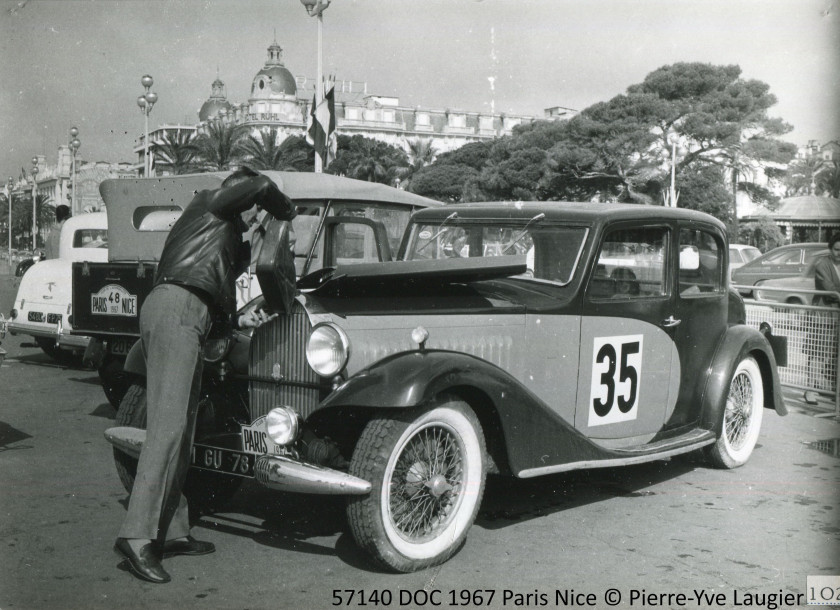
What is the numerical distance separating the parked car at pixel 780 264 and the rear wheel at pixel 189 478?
635 inches

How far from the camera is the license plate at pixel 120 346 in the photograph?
6789 millimetres

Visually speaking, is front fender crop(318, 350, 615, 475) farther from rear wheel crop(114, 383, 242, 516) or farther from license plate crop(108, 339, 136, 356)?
license plate crop(108, 339, 136, 356)

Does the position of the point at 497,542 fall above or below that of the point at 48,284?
below

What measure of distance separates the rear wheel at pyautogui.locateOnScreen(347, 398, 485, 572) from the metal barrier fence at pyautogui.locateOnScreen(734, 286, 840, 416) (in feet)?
17.6

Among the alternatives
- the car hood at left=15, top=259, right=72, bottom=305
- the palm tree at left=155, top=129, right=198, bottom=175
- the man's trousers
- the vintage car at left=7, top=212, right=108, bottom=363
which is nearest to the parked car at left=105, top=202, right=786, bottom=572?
the man's trousers

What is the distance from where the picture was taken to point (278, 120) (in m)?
85.5

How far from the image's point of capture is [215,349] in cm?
412

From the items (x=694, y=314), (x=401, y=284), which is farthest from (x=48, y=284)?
(x=694, y=314)

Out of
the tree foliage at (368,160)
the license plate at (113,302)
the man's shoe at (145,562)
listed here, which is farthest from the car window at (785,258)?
the tree foliage at (368,160)

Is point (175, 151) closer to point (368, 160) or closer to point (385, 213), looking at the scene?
point (368, 160)

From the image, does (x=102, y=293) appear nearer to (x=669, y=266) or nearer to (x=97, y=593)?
(x=97, y=593)

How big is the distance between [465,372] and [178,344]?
4.10 ft

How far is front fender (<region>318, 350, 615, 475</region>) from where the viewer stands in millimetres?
3471

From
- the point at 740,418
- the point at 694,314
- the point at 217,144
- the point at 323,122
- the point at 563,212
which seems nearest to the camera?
the point at 563,212
